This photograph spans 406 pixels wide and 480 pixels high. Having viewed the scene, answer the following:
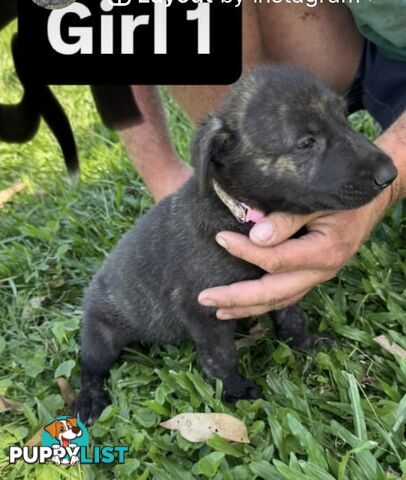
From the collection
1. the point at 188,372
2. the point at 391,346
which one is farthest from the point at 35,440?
the point at 391,346

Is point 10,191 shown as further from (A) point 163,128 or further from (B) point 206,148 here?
(B) point 206,148

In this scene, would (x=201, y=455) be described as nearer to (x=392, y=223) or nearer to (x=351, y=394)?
(x=351, y=394)

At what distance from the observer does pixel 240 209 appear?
2.67 meters

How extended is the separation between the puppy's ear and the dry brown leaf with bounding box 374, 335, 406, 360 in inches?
39.5

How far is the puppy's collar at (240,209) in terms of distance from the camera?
8.75ft

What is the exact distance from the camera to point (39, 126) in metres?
5.04

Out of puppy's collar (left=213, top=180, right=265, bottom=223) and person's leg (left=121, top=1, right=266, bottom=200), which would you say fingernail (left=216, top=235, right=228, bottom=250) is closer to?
puppy's collar (left=213, top=180, right=265, bottom=223)

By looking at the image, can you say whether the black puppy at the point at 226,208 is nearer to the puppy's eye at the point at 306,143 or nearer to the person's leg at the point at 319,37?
the puppy's eye at the point at 306,143

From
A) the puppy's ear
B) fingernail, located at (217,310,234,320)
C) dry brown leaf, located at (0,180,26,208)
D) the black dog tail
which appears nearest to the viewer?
the puppy's ear

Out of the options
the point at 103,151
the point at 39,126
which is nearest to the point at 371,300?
the point at 103,151

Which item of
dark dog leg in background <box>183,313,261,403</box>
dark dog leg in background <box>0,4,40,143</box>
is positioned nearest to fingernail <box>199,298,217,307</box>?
dark dog leg in background <box>183,313,261,403</box>

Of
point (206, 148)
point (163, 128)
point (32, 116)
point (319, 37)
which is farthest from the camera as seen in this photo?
point (32, 116)

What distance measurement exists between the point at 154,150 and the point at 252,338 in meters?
1.54

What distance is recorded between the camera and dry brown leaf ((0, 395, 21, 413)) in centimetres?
301
